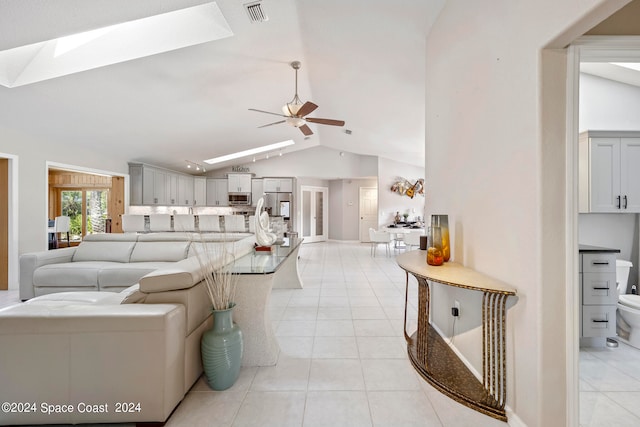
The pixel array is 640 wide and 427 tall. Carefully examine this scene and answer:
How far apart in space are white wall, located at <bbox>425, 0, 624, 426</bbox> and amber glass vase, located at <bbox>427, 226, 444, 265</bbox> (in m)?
0.22

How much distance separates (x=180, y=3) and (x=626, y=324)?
473 cm

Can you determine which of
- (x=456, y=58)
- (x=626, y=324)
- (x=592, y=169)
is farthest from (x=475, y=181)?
(x=626, y=324)

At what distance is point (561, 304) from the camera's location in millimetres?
1351

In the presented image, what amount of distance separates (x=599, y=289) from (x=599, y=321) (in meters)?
0.27

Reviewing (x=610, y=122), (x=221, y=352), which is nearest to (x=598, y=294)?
(x=610, y=122)

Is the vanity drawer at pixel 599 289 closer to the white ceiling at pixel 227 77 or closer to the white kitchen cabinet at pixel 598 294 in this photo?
the white kitchen cabinet at pixel 598 294

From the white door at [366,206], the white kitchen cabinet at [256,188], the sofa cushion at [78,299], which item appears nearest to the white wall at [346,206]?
the white door at [366,206]

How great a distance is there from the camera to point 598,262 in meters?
2.23

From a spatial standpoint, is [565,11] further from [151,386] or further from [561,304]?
[151,386]

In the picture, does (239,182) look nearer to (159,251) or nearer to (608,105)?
(159,251)

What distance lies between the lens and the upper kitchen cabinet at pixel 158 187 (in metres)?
6.27

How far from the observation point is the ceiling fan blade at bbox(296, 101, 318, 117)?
11.9 feet

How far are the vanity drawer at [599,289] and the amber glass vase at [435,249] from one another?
52.2 inches

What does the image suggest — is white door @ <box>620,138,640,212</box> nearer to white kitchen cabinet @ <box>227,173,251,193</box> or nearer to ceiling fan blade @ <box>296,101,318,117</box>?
ceiling fan blade @ <box>296,101,318,117</box>
